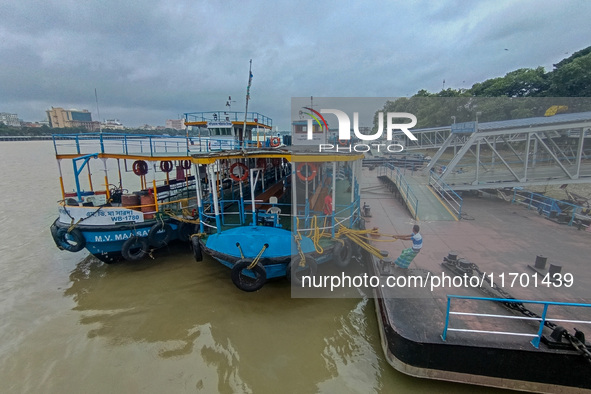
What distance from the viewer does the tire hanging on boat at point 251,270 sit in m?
6.30

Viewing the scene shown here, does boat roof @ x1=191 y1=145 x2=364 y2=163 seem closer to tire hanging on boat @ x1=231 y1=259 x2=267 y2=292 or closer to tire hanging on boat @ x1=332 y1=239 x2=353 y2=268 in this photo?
tire hanging on boat @ x1=332 y1=239 x2=353 y2=268

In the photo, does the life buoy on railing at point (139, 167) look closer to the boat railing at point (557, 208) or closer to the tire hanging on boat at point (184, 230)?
the tire hanging on boat at point (184, 230)

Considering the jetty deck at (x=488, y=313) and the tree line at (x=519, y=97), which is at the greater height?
the tree line at (x=519, y=97)

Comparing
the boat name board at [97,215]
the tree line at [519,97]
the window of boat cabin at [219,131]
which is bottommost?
the boat name board at [97,215]

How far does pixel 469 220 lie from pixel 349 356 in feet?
25.5

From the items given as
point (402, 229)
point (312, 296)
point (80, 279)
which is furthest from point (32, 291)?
point (402, 229)

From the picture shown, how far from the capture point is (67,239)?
8234 millimetres

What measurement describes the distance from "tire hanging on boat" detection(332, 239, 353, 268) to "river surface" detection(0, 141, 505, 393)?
98 cm

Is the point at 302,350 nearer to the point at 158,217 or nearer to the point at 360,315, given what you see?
the point at 360,315

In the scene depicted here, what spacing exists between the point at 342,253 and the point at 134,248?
253 inches

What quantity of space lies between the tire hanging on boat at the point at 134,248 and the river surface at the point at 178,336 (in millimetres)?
581

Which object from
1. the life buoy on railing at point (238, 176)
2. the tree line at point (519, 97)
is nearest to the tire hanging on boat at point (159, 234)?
the life buoy on railing at point (238, 176)

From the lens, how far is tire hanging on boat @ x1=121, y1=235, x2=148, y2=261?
820 cm

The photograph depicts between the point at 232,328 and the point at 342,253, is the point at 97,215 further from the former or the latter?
the point at 342,253
